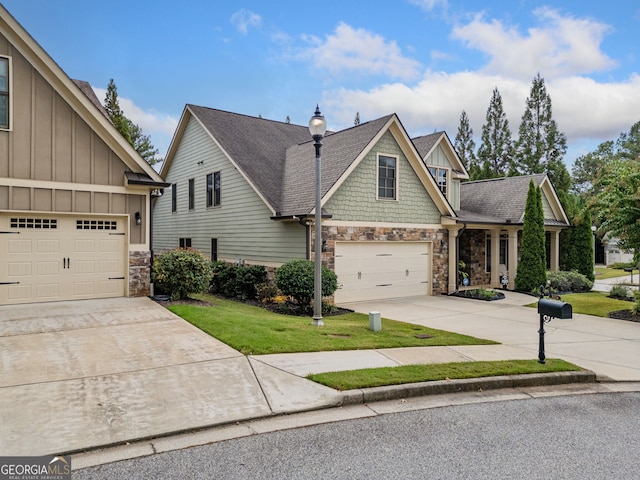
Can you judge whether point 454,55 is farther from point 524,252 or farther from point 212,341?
point 212,341

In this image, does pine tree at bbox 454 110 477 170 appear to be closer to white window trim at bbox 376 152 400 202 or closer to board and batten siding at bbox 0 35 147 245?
white window trim at bbox 376 152 400 202

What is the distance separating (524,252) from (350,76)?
13798 mm

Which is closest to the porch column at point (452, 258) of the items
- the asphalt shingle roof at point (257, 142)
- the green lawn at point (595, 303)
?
the green lawn at point (595, 303)

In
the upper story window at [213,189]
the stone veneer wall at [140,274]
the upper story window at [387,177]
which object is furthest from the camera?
the upper story window at [213,189]

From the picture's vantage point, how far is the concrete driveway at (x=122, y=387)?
13.4ft

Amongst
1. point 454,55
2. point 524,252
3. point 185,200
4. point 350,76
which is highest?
point 350,76

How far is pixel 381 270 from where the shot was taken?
14.6 m

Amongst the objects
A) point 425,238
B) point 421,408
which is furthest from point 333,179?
point 421,408

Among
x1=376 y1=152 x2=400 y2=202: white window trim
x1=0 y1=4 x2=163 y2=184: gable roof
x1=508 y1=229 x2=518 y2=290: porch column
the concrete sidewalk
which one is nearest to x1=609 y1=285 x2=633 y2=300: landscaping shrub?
x1=508 y1=229 x2=518 y2=290: porch column

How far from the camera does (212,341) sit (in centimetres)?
723

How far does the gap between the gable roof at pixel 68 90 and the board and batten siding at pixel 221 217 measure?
13.0 feet

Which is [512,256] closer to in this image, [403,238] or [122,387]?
[403,238]

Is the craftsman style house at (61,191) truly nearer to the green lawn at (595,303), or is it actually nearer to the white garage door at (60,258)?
the white garage door at (60,258)

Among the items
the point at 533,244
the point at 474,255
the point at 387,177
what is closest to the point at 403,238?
the point at 387,177
